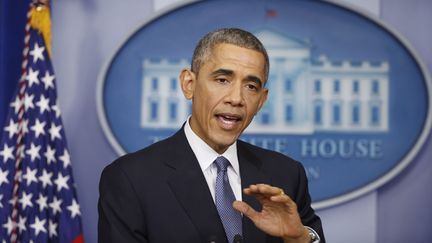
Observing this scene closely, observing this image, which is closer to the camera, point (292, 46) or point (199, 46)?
point (199, 46)

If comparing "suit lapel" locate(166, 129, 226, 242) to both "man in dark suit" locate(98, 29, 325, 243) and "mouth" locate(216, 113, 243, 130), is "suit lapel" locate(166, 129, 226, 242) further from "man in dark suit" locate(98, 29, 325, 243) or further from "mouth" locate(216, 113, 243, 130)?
"mouth" locate(216, 113, 243, 130)

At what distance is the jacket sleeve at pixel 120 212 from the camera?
5.73 feet

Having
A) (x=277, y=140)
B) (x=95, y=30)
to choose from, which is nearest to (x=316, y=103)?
(x=277, y=140)

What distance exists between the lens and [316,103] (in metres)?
3.26

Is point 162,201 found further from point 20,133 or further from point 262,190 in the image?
point 20,133

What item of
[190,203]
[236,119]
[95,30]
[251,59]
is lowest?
[190,203]

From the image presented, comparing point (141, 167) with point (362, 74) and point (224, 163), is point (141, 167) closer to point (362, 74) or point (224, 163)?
point (224, 163)

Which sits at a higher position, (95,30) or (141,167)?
(95,30)

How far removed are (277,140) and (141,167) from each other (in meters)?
1.49

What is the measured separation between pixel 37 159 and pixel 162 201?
1465 mm

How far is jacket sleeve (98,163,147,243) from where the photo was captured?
68.8 inches

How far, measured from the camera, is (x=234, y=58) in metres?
1.87

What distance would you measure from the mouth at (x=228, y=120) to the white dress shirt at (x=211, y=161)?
110 mm

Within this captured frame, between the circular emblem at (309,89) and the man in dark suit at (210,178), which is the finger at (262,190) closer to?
the man in dark suit at (210,178)
